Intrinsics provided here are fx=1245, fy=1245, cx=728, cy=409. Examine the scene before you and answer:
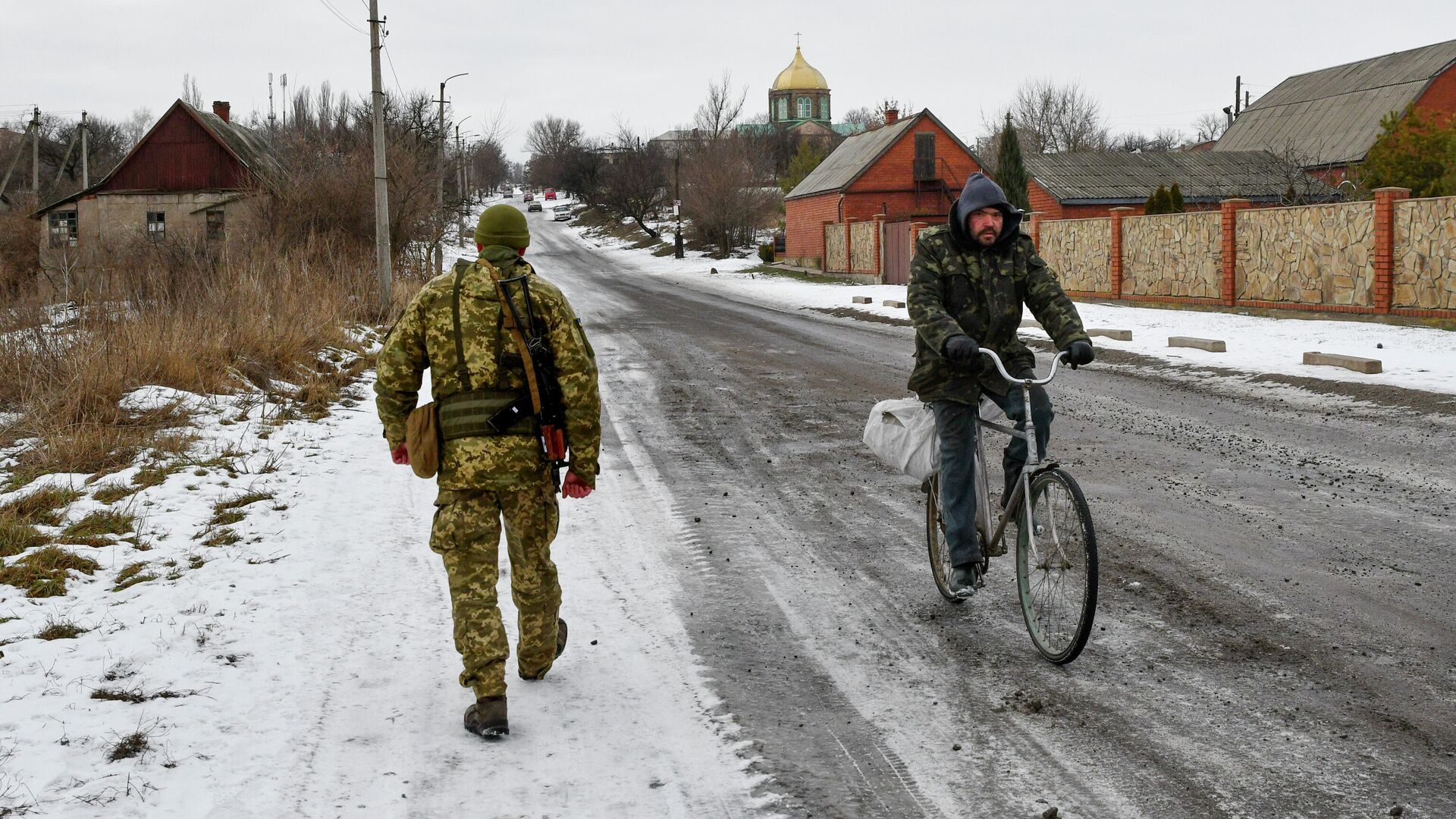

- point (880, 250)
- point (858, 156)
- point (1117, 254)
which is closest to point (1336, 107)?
point (858, 156)

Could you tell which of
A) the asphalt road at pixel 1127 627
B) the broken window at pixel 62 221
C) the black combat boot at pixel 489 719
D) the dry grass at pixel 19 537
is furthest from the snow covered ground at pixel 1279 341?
the broken window at pixel 62 221

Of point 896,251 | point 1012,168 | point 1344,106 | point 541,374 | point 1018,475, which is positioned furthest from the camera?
point 1344,106

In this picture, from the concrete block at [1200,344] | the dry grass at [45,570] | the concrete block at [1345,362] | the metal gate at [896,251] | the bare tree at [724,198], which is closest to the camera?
the dry grass at [45,570]

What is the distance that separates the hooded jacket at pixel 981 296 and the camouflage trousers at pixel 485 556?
5.75ft

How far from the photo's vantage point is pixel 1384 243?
1870 cm

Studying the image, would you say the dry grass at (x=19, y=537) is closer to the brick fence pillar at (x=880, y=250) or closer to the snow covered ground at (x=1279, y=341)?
the snow covered ground at (x=1279, y=341)

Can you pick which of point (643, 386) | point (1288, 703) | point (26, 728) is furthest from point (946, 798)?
point (643, 386)

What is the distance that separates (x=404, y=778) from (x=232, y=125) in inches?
2179

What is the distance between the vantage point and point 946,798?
146 inches

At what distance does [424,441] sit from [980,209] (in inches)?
92.0

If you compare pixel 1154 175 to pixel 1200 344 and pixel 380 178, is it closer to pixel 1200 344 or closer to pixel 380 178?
pixel 1200 344

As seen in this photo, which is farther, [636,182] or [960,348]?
[636,182]

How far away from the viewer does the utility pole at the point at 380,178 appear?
20.5m

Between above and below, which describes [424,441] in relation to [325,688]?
above
